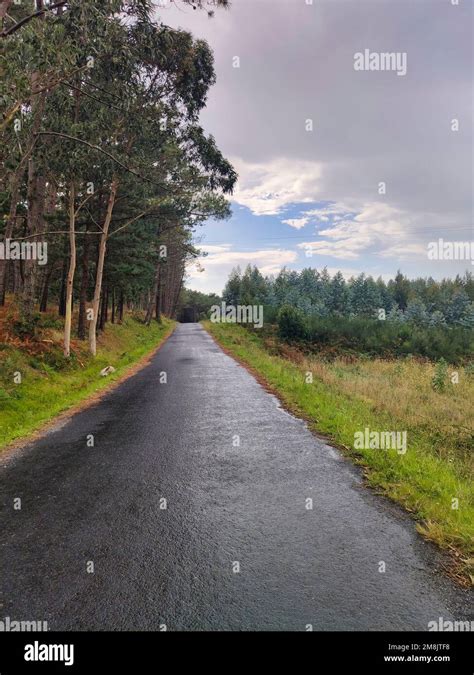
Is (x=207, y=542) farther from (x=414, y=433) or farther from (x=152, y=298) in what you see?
(x=152, y=298)

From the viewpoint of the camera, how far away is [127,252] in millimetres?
21234

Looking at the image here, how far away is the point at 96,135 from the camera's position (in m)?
12.4

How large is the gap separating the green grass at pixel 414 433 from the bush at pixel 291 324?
15.0 m

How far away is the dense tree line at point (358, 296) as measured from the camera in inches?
2899

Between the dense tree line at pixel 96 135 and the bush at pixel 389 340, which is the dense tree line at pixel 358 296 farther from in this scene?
the dense tree line at pixel 96 135

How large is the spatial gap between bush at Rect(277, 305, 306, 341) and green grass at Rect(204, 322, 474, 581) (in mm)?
15009

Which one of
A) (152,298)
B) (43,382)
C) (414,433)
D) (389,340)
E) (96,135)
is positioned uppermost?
(96,135)

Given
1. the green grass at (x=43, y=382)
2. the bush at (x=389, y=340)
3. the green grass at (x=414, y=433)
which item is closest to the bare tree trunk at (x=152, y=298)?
the bush at (x=389, y=340)

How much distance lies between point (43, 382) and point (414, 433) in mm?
9885

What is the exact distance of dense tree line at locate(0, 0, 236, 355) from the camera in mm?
7668

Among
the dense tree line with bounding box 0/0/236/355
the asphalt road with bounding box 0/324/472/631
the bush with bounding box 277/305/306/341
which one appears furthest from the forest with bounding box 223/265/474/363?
the asphalt road with bounding box 0/324/472/631

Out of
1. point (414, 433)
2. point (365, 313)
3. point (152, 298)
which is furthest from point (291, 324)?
point (365, 313)

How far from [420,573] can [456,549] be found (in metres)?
0.61
